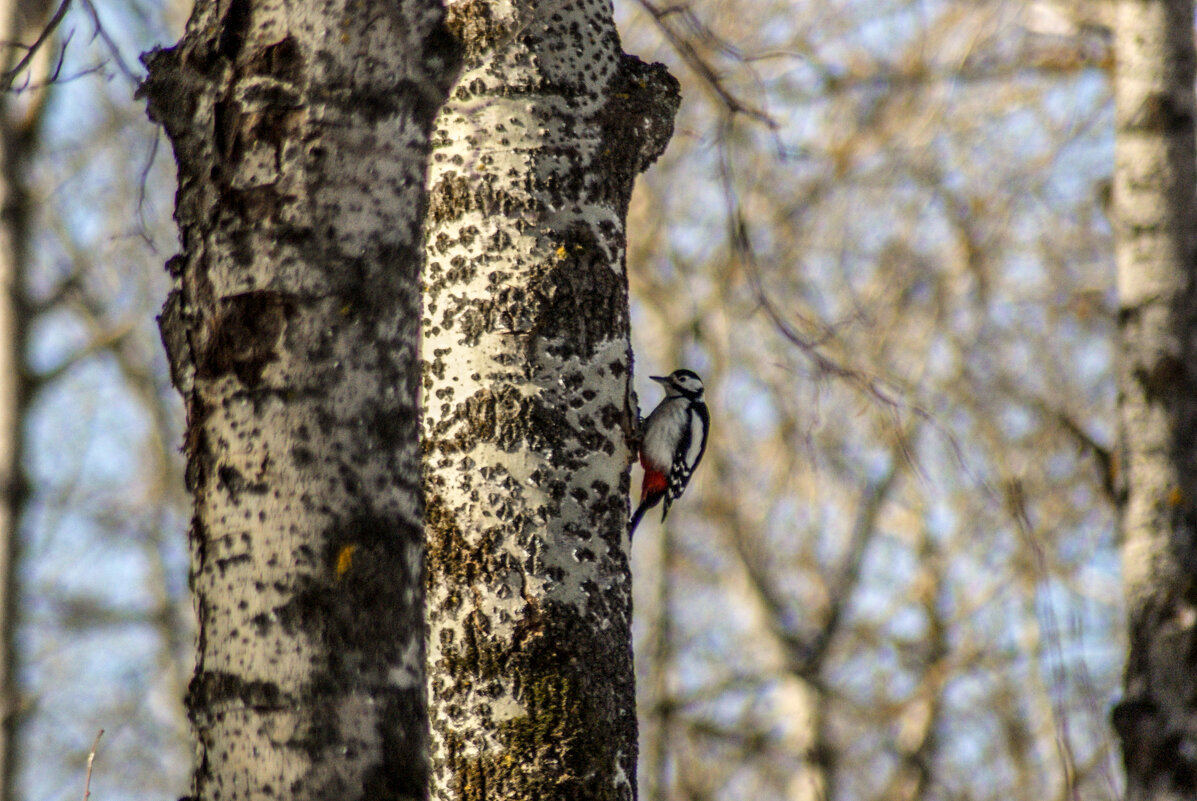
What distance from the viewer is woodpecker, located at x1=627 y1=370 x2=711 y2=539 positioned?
16.1 ft

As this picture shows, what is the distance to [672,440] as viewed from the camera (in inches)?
195

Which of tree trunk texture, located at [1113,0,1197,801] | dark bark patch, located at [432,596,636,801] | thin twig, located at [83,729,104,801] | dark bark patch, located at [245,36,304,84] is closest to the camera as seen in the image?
dark bark patch, located at [245,36,304,84]

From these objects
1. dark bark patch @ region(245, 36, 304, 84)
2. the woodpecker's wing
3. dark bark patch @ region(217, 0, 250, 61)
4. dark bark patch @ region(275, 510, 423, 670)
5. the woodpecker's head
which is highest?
the woodpecker's head

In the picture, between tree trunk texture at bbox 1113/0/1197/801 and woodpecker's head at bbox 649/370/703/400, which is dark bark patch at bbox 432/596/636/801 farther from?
woodpecker's head at bbox 649/370/703/400

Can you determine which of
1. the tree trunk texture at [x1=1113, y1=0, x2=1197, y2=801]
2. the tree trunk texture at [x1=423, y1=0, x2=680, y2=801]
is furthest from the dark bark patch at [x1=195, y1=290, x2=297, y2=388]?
the tree trunk texture at [x1=1113, y1=0, x2=1197, y2=801]

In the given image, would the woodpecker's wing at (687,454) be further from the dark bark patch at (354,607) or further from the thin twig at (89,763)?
the dark bark patch at (354,607)

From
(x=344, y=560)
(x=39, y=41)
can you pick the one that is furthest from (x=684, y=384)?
(x=344, y=560)

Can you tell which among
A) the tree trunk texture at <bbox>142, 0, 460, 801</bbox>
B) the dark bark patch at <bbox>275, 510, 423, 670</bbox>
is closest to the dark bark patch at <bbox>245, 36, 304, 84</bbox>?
the tree trunk texture at <bbox>142, 0, 460, 801</bbox>

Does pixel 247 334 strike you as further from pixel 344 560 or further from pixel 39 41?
pixel 39 41

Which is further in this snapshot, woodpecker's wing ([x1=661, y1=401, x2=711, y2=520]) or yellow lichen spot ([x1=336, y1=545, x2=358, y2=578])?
woodpecker's wing ([x1=661, y1=401, x2=711, y2=520])

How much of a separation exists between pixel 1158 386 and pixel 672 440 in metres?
1.91

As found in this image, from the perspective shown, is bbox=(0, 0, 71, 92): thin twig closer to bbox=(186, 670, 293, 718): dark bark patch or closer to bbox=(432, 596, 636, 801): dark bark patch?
bbox=(186, 670, 293, 718): dark bark patch

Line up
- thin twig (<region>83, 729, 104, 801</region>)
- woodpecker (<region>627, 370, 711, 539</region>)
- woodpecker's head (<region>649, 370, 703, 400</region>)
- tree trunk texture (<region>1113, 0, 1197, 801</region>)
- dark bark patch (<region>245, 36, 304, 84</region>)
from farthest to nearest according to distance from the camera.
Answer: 1. woodpecker's head (<region>649, 370, 703, 400</region>)
2. woodpecker (<region>627, 370, 711, 539</region>)
3. tree trunk texture (<region>1113, 0, 1197, 801</region>)
4. thin twig (<region>83, 729, 104, 801</region>)
5. dark bark patch (<region>245, 36, 304, 84</region>)

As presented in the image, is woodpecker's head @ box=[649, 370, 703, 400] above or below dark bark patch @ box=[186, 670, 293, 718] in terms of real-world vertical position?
above
